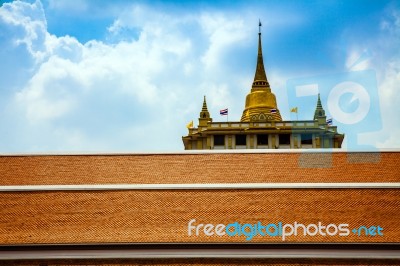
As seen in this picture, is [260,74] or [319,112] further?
[260,74]

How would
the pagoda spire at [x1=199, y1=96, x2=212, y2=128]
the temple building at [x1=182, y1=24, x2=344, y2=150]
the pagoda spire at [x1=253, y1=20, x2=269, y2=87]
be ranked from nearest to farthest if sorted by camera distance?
the temple building at [x1=182, y1=24, x2=344, y2=150], the pagoda spire at [x1=199, y1=96, x2=212, y2=128], the pagoda spire at [x1=253, y1=20, x2=269, y2=87]

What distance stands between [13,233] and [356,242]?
1486 cm

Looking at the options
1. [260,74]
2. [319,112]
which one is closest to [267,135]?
[319,112]

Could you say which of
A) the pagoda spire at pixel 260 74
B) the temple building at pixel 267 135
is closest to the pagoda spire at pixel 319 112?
the temple building at pixel 267 135

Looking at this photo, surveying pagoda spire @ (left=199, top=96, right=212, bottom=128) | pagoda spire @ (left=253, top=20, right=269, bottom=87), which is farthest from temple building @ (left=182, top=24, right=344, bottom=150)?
pagoda spire @ (left=253, top=20, right=269, bottom=87)

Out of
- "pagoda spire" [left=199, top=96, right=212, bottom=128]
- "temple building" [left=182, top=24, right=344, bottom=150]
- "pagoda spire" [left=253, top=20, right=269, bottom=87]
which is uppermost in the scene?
"pagoda spire" [left=253, top=20, right=269, bottom=87]

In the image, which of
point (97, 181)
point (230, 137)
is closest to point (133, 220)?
point (97, 181)

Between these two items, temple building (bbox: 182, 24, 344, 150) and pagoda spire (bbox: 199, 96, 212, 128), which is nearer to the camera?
temple building (bbox: 182, 24, 344, 150)

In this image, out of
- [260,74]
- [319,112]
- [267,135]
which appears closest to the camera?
[267,135]

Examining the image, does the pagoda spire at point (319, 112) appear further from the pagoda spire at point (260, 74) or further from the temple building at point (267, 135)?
the pagoda spire at point (260, 74)

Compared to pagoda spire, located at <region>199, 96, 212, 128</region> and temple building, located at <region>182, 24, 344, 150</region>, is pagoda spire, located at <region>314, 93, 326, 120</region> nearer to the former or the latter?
temple building, located at <region>182, 24, 344, 150</region>

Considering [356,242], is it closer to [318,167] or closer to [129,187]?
[318,167]

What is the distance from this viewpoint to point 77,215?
2766 cm

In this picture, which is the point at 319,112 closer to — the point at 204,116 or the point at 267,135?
the point at 267,135
